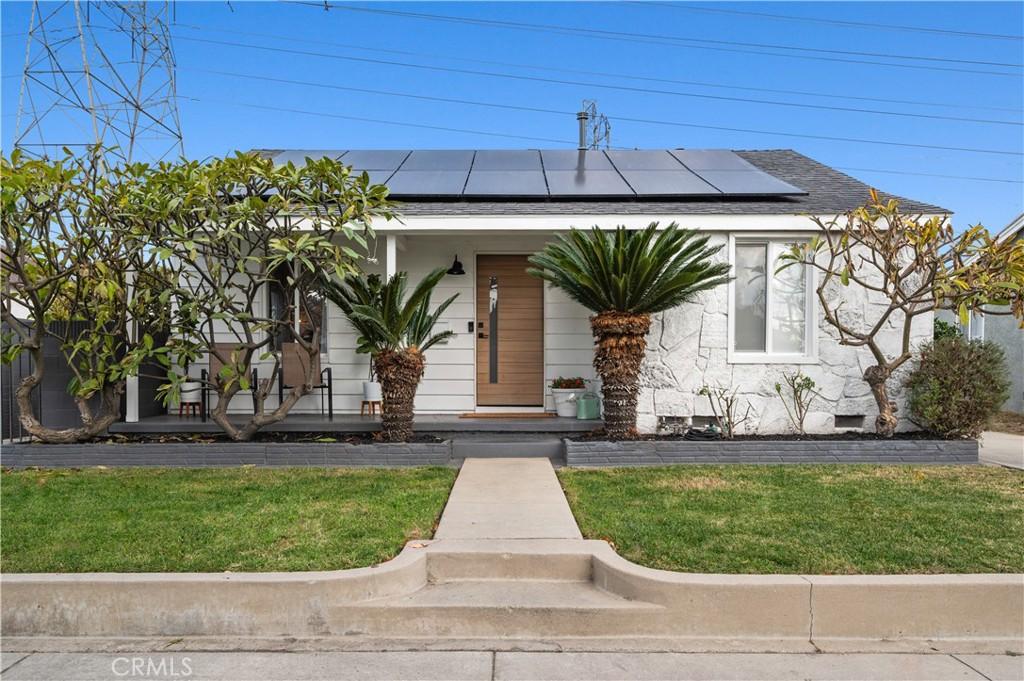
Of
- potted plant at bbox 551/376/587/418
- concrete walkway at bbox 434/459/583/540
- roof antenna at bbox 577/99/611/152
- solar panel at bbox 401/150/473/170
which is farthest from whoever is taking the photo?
roof antenna at bbox 577/99/611/152

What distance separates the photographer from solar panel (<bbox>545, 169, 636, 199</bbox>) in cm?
821

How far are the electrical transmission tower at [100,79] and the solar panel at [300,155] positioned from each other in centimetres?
164

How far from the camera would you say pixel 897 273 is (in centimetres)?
684

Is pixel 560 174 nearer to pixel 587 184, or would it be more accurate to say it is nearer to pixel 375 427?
pixel 587 184

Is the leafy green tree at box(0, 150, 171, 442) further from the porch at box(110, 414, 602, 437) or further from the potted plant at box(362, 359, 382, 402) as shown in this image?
the potted plant at box(362, 359, 382, 402)

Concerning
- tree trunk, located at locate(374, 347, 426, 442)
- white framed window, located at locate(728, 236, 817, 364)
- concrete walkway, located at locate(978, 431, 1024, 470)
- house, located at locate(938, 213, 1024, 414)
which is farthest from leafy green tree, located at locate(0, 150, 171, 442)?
house, located at locate(938, 213, 1024, 414)

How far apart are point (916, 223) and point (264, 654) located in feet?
22.5

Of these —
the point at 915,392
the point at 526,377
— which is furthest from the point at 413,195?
the point at 915,392

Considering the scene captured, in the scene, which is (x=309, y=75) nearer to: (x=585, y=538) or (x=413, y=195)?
(x=413, y=195)

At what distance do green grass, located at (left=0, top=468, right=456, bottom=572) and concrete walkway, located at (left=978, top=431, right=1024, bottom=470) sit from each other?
6.20 meters

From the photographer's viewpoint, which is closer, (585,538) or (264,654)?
(264,654)

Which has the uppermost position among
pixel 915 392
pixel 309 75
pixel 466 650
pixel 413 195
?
pixel 309 75

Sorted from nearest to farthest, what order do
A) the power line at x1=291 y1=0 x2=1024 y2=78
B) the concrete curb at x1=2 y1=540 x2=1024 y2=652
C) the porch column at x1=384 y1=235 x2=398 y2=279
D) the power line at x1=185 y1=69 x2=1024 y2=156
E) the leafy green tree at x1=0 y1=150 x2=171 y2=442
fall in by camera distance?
the concrete curb at x1=2 y1=540 x2=1024 y2=652, the leafy green tree at x1=0 y1=150 x2=171 y2=442, the porch column at x1=384 y1=235 x2=398 y2=279, the power line at x1=291 y1=0 x2=1024 y2=78, the power line at x1=185 y1=69 x2=1024 y2=156

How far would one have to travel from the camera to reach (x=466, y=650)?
344 cm
